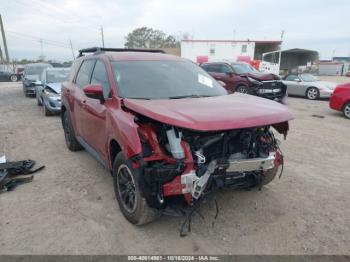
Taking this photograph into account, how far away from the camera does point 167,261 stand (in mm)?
2617

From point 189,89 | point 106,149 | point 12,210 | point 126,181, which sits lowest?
point 12,210

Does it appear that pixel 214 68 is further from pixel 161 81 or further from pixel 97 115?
pixel 97 115

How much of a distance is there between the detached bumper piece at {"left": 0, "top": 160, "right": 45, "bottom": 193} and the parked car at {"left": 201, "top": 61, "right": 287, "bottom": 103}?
677 centimetres

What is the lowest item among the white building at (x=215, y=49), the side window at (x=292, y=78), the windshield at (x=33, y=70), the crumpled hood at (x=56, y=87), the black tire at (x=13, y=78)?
the black tire at (x=13, y=78)

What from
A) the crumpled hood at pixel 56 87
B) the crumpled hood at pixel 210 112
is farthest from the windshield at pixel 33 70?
the crumpled hood at pixel 210 112

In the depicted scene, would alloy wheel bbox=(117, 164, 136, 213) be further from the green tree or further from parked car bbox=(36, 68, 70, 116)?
the green tree

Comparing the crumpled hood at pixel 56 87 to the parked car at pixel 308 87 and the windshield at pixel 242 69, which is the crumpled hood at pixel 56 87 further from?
the parked car at pixel 308 87

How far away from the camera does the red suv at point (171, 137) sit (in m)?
2.62

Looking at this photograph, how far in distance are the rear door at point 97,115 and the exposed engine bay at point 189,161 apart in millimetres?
841

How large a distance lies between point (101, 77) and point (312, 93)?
39.7ft

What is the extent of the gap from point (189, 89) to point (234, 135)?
41.9 inches

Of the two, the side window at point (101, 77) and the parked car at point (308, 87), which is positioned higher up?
the side window at point (101, 77)

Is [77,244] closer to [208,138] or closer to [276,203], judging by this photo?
[208,138]

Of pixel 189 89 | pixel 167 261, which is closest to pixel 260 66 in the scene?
pixel 189 89
